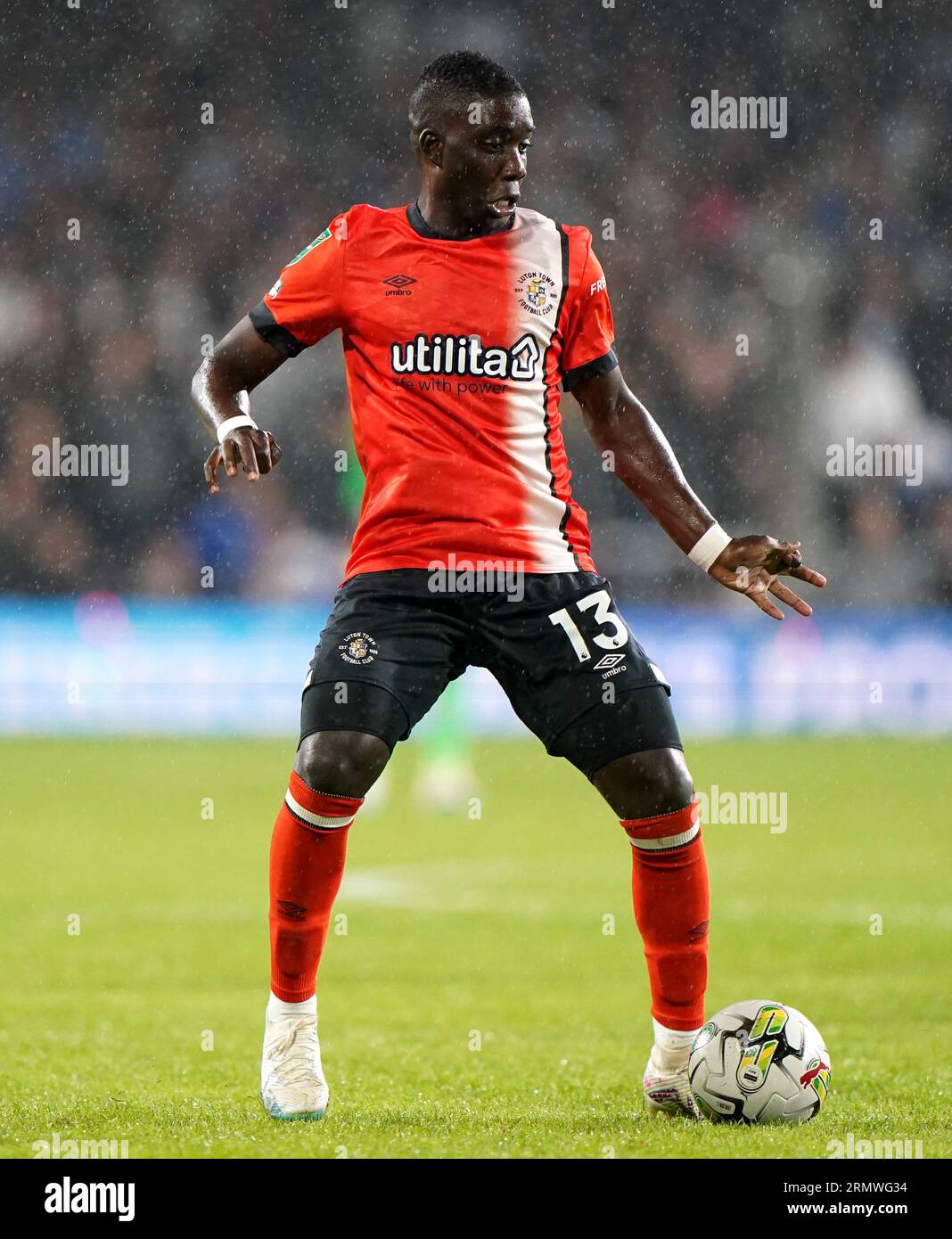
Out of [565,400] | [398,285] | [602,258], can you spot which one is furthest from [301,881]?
[602,258]

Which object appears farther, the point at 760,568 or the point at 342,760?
the point at 760,568

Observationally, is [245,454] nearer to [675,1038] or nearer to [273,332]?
[273,332]

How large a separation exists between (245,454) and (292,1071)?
129cm

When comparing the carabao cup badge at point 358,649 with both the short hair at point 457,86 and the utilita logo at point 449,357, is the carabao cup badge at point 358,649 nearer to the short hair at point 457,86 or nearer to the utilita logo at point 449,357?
the utilita logo at point 449,357

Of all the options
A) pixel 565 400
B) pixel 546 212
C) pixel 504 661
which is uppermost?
pixel 546 212

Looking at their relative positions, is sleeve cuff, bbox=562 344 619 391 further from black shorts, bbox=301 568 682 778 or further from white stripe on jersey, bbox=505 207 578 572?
black shorts, bbox=301 568 682 778

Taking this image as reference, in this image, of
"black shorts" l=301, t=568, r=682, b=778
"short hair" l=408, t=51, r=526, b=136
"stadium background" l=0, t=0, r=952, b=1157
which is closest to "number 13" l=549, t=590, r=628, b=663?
"black shorts" l=301, t=568, r=682, b=778

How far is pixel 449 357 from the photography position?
3766mm

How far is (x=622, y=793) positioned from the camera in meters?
3.60

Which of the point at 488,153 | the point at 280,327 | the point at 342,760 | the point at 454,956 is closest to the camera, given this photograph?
the point at 342,760

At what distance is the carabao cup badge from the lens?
3.56 metres

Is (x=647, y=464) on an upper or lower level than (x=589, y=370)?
lower

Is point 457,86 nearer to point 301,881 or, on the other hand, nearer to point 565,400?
point 301,881

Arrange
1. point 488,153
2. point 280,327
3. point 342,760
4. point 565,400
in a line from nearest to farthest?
1. point 342,760
2. point 488,153
3. point 280,327
4. point 565,400
